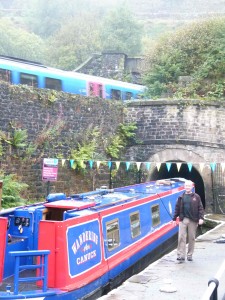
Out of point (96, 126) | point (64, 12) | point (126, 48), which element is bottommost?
point (96, 126)

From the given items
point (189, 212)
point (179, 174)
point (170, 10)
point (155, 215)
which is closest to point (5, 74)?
point (155, 215)

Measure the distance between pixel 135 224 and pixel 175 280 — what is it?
80.2 inches

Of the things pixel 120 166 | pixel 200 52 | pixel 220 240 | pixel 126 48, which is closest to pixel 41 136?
pixel 120 166

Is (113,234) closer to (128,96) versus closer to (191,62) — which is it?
(128,96)

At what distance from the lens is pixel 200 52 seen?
18750 millimetres

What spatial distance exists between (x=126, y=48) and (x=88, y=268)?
132ft

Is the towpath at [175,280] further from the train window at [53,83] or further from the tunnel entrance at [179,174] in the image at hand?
the train window at [53,83]

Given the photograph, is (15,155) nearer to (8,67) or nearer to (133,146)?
(8,67)

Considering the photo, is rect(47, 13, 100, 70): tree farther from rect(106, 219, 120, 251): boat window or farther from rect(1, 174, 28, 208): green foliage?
rect(106, 219, 120, 251): boat window

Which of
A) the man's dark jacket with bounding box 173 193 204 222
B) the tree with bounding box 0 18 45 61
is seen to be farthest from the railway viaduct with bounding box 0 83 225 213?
the tree with bounding box 0 18 45 61

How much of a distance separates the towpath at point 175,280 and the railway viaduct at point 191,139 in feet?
21.5

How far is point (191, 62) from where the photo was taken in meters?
18.7

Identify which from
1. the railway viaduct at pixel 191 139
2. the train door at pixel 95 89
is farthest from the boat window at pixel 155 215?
the train door at pixel 95 89

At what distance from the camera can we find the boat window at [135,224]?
27.8 feet
